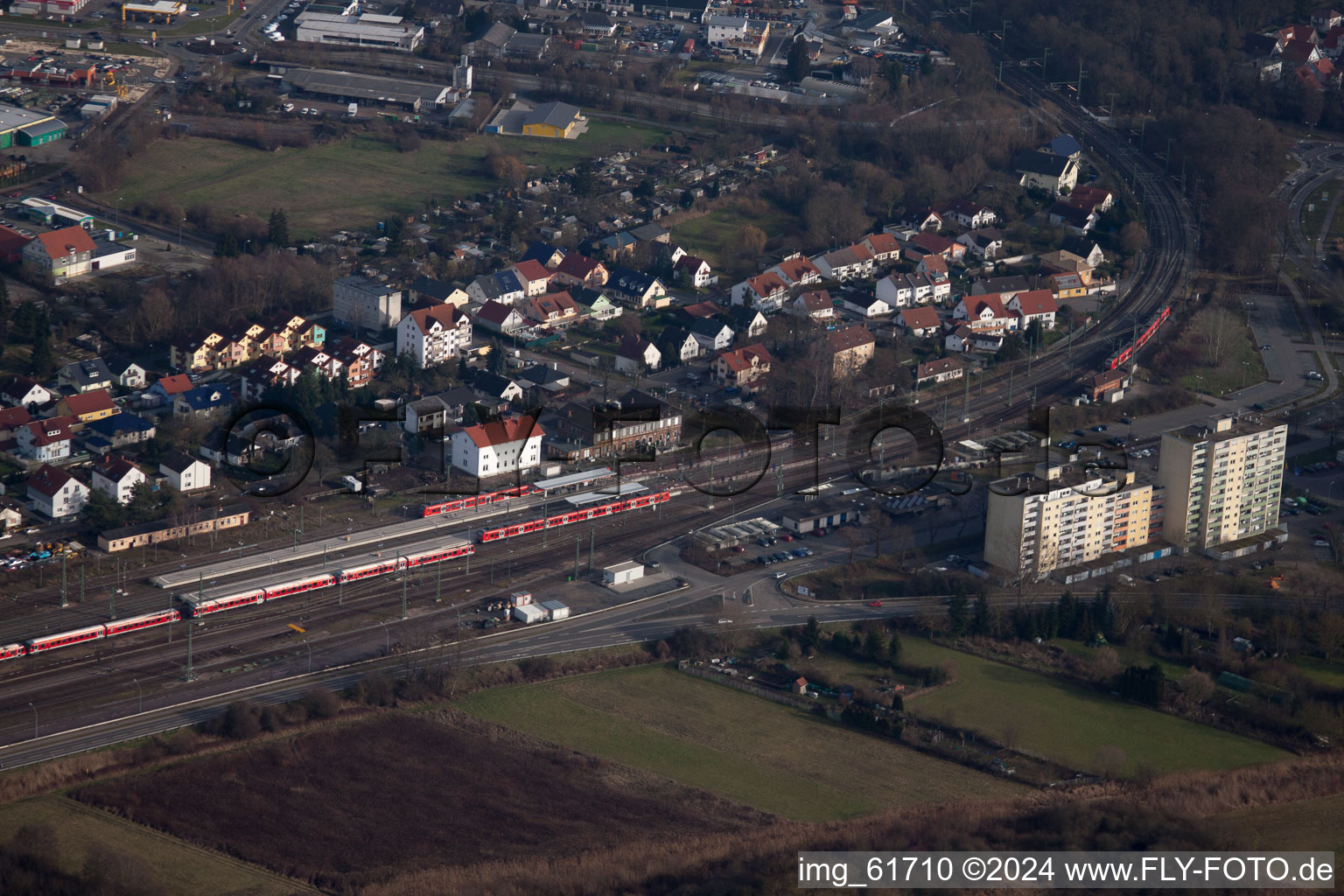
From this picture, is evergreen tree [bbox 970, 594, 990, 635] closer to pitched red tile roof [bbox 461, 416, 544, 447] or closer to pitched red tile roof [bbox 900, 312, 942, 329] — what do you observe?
pitched red tile roof [bbox 461, 416, 544, 447]

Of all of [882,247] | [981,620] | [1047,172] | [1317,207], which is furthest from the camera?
[1047,172]

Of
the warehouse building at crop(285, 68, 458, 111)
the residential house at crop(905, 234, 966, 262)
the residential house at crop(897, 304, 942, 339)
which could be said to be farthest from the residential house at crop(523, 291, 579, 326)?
the warehouse building at crop(285, 68, 458, 111)

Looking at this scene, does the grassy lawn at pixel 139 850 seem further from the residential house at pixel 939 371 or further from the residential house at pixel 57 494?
the residential house at pixel 939 371

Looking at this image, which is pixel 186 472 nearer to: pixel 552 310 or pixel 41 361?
pixel 41 361

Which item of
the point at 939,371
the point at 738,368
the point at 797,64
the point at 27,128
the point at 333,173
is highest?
the point at 797,64

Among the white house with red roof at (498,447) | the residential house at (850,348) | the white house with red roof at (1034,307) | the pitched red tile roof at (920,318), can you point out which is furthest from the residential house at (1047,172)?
the white house with red roof at (498,447)

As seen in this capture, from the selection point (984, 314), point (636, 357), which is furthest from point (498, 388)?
point (984, 314)

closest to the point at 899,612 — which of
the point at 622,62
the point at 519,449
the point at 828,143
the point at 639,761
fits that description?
the point at 639,761
